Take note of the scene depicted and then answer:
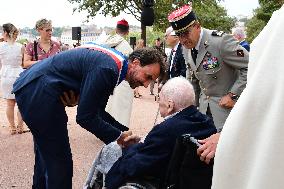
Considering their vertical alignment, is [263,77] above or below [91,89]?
above

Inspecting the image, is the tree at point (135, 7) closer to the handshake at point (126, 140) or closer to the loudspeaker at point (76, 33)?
the loudspeaker at point (76, 33)

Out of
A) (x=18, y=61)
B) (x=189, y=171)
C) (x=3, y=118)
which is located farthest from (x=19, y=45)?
(x=189, y=171)

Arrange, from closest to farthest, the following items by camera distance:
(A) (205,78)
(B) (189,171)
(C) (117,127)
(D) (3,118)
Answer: (B) (189,171), (C) (117,127), (A) (205,78), (D) (3,118)

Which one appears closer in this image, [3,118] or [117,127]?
[117,127]

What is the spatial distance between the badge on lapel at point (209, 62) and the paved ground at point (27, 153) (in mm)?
1754

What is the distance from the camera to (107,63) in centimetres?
267

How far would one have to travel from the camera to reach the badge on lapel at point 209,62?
3.67 metres

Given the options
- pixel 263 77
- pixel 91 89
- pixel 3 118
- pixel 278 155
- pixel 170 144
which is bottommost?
pixel 3 118

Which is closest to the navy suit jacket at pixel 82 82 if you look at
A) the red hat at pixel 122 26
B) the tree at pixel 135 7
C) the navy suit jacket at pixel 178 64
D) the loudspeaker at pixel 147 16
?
the navy suit jacket at pixel 178 64

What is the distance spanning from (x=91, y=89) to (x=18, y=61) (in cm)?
440

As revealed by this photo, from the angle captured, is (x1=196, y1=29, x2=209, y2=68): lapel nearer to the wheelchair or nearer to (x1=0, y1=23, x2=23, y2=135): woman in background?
the wheelchair

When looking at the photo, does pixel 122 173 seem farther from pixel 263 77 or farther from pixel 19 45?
pixel 19 45

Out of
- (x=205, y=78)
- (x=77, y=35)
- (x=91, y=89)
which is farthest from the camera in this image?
(x=77, y=35)

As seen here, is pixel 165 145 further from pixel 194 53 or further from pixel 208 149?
pixel 194 53
